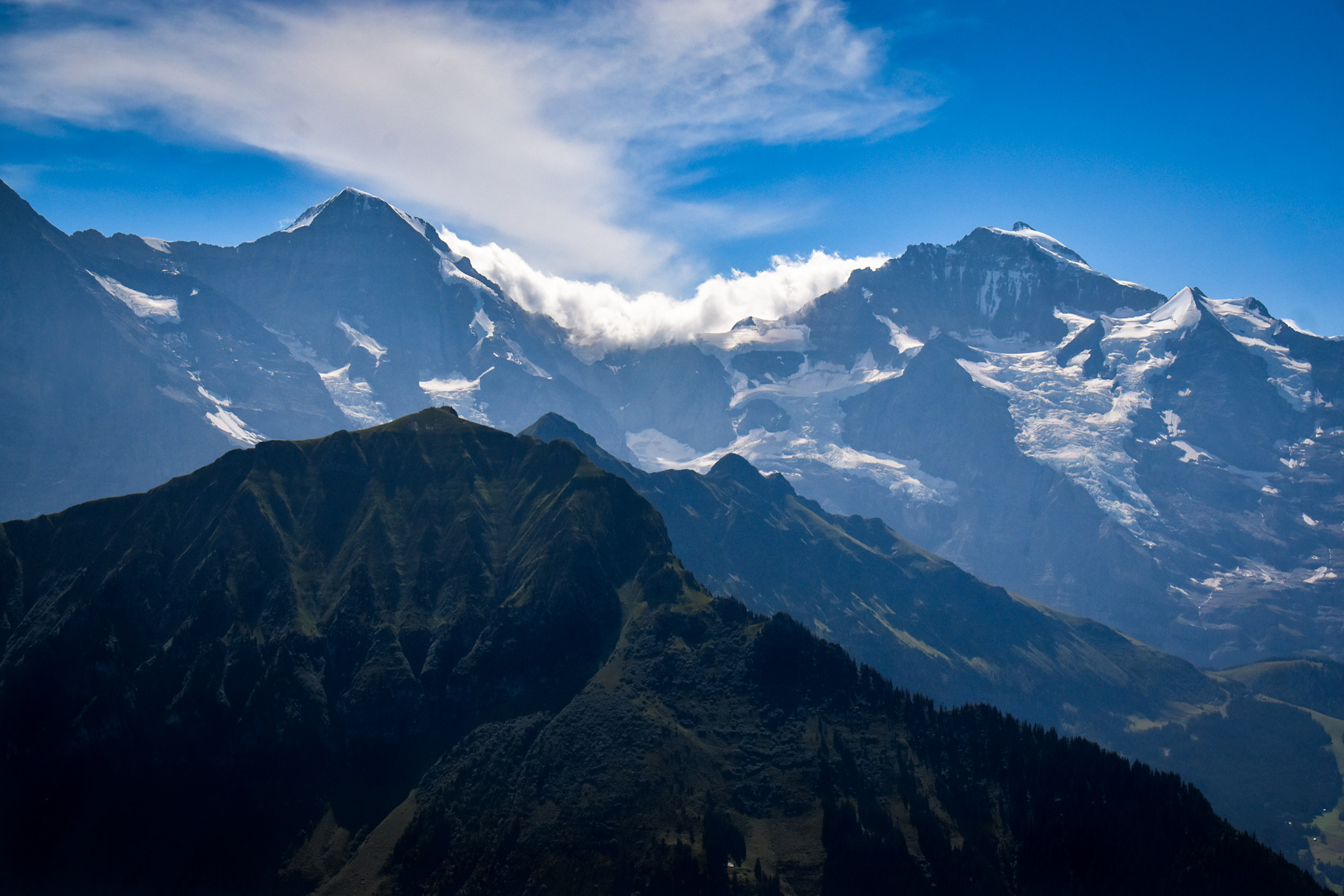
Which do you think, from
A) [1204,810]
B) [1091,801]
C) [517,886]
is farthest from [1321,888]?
[517,886]

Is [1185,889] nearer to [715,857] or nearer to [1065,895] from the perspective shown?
[1065,895]

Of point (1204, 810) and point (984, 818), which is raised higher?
point (1204, 810)

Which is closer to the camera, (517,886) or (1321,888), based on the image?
(1321,888)

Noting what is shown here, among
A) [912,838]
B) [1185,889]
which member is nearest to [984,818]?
[912,838]

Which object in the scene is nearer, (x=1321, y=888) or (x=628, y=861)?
(x=1321, y=888)

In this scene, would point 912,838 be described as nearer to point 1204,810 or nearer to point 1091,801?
point 1091,801

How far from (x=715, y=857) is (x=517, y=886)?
4651 cm

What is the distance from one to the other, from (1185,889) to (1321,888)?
27.5 m

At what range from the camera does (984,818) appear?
19650 cm

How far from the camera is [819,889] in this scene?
188250mm

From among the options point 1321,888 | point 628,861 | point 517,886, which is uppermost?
point 1321,888

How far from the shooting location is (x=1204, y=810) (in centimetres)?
19175

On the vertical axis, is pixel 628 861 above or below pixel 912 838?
below

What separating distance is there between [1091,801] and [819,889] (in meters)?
64.2
